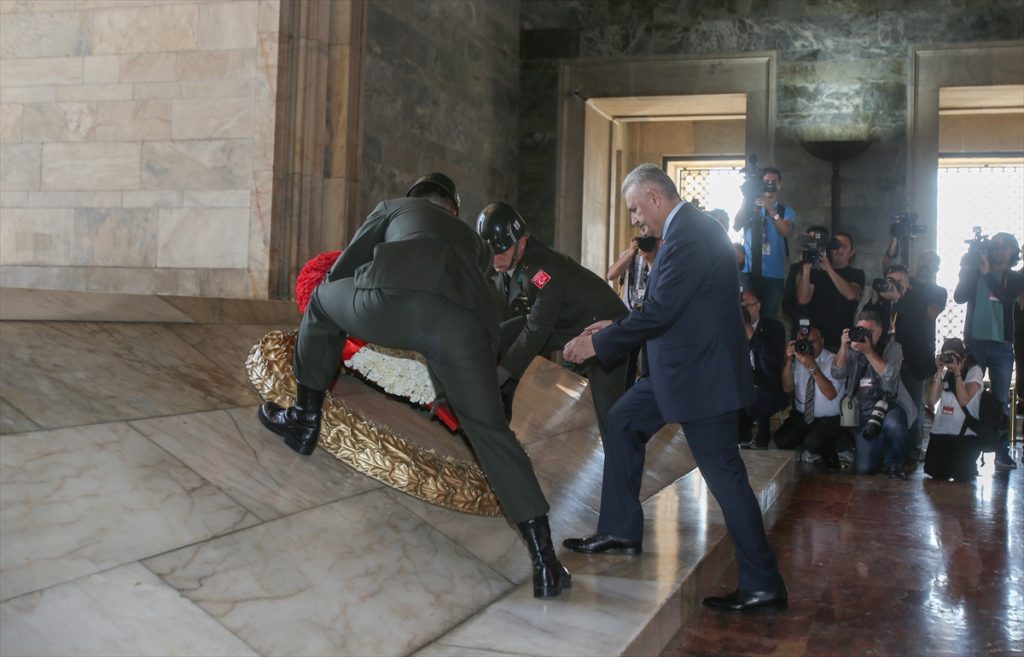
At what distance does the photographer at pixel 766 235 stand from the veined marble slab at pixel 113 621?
681cm

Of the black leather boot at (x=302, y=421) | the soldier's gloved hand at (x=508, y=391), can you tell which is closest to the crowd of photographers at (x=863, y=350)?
the soldier's gloved hand at (x=508, y=391)

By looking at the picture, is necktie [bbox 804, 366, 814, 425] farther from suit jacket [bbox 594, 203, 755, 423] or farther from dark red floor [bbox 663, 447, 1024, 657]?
suit jacket [bbox 594, 203, 755, 423]

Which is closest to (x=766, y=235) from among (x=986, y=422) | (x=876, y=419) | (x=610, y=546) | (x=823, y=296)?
(x=823, y=296)

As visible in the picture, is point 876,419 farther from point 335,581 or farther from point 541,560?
point 335,581

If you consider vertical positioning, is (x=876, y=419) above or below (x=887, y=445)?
above

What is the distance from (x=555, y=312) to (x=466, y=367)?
1.78 meters

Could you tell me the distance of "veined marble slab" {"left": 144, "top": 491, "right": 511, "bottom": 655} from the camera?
3168 mm

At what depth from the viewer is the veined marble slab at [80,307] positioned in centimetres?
496

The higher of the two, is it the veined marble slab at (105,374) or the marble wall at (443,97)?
the marble wall at (443,97)

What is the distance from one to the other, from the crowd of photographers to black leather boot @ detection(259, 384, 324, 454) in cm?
517

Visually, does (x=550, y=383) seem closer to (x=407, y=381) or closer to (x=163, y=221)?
(x=407, y=381)

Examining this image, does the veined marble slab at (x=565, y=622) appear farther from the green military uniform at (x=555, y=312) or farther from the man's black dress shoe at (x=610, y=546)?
the green military uniform at (x=555, y=312)

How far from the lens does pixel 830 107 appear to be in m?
13.1

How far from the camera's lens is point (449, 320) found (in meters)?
3.86
